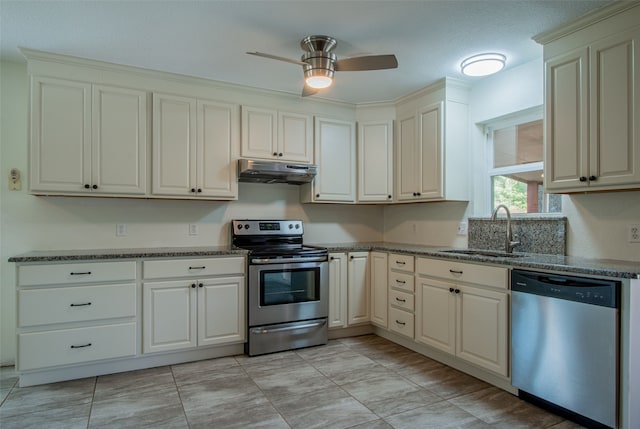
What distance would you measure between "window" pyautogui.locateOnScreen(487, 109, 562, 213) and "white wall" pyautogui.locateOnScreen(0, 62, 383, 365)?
6.67ft

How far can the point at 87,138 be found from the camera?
119 inches

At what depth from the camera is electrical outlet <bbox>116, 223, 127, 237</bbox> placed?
3.34 m

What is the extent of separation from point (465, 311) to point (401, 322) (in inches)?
30.2

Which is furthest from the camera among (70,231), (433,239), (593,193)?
(433,239)

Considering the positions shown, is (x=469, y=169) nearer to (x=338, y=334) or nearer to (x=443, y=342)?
(x=443, y=342)

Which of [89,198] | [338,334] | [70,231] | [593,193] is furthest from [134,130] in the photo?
[593,193]

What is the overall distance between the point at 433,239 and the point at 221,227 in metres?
2.13

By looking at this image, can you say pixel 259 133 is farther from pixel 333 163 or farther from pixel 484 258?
pixel 484 258

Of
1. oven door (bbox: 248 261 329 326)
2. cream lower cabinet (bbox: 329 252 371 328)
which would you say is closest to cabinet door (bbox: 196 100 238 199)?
oven door (bbox: 248 261 329 326)

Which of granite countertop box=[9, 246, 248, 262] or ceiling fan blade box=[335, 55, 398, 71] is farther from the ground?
ceiling fan blade box=[335, 55, 398, 71]

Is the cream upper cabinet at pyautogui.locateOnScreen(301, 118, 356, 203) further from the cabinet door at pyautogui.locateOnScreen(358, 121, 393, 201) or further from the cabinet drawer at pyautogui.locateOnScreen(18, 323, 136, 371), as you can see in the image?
the cabinet drawer at pyautogui.locateOnScreen(18, 323, 136, 371)

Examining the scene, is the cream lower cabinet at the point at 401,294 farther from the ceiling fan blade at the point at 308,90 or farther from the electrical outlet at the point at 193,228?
the electrical outlet at the point at 193,228

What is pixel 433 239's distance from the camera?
3.91m

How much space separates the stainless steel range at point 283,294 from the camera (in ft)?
10.7
